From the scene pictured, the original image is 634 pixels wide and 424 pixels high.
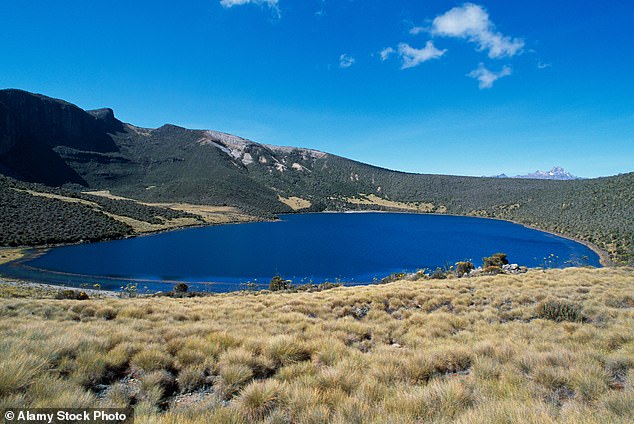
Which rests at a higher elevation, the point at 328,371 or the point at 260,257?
the point at 328,371

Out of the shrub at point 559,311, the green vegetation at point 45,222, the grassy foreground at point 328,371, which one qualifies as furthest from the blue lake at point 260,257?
the grassy foreground at point 328,371

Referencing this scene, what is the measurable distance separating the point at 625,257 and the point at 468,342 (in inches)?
3401

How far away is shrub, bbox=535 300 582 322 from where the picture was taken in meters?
10.4

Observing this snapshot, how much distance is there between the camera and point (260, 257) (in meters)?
74.1

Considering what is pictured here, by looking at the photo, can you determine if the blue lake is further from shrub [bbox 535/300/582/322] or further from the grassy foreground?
the grassy foreground

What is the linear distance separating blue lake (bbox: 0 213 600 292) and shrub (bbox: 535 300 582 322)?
42.4m

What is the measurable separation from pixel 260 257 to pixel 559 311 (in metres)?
67.8

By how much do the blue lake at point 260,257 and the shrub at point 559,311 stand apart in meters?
42.4

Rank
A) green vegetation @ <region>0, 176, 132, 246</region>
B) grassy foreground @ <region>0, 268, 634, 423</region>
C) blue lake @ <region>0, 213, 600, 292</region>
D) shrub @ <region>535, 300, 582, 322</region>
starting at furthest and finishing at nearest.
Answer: green vegetation @ <region>0, 176, 132, 246</region>
blue lake @ <region>0, 213, 600, 292</region>
shrub @ <region>535, 300, 582, 322</region>
grassy foreground @ <region>0, 268, 634, 423</region>

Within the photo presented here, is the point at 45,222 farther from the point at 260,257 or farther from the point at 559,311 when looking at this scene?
the point at 559,311

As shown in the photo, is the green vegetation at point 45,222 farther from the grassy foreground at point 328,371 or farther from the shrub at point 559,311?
the shrub at point 559,311

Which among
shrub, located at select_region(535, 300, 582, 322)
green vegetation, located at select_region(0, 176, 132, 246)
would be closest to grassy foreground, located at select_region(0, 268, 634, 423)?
shrub, located at select_region(535, 300, 582, 322)

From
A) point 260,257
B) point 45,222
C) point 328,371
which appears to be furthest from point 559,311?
point 45,222

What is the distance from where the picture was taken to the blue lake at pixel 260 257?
54.7 metres
